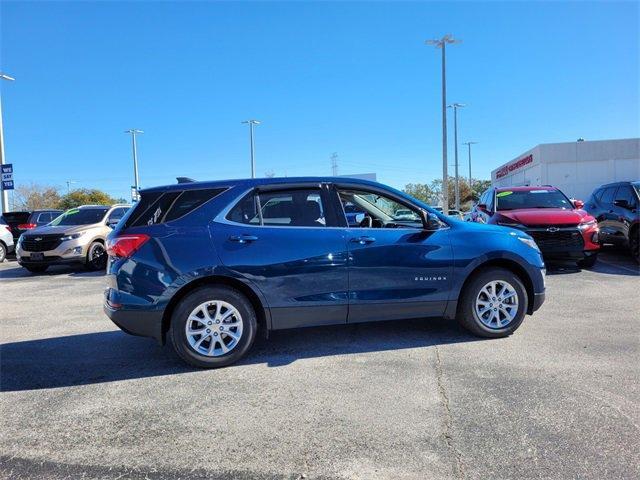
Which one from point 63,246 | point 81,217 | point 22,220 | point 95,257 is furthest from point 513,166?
point 63,246

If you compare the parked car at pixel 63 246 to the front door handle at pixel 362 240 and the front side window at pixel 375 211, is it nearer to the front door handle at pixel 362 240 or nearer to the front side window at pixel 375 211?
the front side window at pixel 375 211

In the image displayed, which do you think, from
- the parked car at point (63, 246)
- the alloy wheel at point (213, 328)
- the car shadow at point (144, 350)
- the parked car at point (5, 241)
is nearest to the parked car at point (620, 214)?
the car shadow at point (144, 350)

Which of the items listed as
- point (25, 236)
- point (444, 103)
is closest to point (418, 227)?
point (25, 236)

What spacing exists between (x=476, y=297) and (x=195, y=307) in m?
2.89

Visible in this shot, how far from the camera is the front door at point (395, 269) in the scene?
4.80m

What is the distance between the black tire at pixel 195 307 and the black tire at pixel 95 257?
8.61 meters

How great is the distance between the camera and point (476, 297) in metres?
5.16

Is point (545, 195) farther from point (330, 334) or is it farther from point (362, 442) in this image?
point (362, 442)

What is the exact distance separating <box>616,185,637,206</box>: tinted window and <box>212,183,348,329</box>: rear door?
8.86 metres

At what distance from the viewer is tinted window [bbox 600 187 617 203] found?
1167 centimetres

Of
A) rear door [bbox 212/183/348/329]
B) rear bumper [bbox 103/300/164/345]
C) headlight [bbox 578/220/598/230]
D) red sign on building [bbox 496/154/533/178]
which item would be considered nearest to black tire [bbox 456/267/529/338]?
rear door [bbox 212/183/348/329]

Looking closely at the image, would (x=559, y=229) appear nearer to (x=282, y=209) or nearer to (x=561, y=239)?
(x=561, y=239)

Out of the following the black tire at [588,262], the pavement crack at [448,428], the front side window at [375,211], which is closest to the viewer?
the pavement crack at [448,428]

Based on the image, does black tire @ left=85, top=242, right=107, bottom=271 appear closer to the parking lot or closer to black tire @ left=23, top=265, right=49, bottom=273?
black tire @ left=23, top=265, right=49, bottom=273
